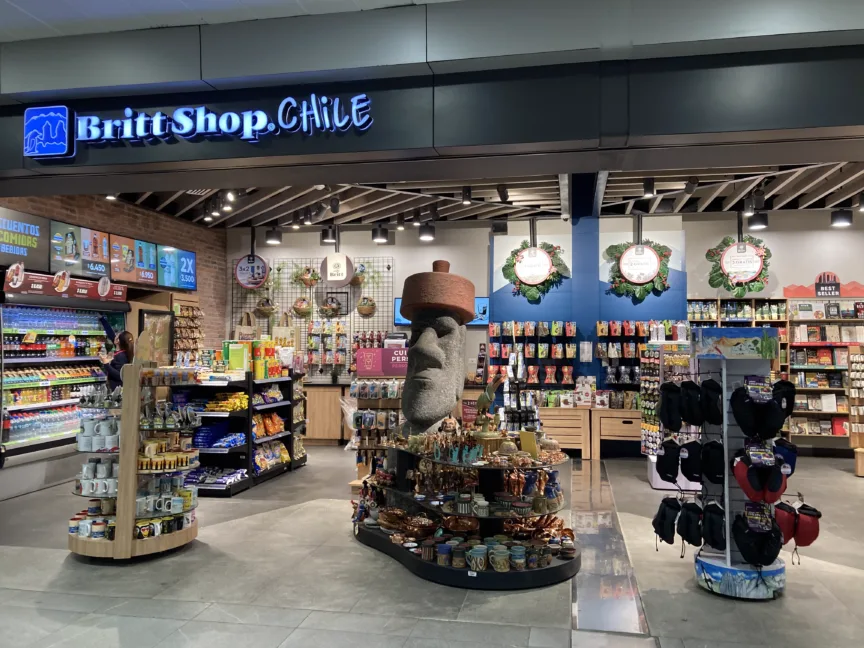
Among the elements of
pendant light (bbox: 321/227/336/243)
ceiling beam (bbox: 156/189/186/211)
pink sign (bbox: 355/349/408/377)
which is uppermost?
ceiling beam (bbox: 156/189/186/211)

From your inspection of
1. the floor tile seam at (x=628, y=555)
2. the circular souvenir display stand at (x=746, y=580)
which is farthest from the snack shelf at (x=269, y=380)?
the circular souvenir display stand at (x=746, y=580)

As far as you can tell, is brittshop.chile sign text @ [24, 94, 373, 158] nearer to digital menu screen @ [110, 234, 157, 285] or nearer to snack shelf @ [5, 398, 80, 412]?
snack shelf @ [5, 398, 80, 412]

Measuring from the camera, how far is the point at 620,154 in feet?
12.9

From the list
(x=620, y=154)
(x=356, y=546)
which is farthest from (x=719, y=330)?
(x=356, y=546)

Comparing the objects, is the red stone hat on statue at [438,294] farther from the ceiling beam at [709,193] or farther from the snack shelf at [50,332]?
the ceiling beam at [709,193]

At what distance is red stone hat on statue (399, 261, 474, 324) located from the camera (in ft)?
17.7

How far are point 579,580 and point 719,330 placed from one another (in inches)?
78.9

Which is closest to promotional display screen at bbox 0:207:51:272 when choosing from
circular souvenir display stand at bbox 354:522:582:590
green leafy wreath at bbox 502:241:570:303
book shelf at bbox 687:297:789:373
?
circular souvenir display stand at bbox 354:522:582:590

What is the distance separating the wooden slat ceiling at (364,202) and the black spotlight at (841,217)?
162 inches

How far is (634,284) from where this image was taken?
1013 centimetres

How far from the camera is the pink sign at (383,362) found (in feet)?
23.0

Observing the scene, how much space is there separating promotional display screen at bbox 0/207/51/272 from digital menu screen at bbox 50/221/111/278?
142mm

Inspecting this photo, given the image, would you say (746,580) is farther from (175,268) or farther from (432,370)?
(175,268)

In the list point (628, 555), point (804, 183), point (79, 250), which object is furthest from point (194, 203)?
point (804, 183)
